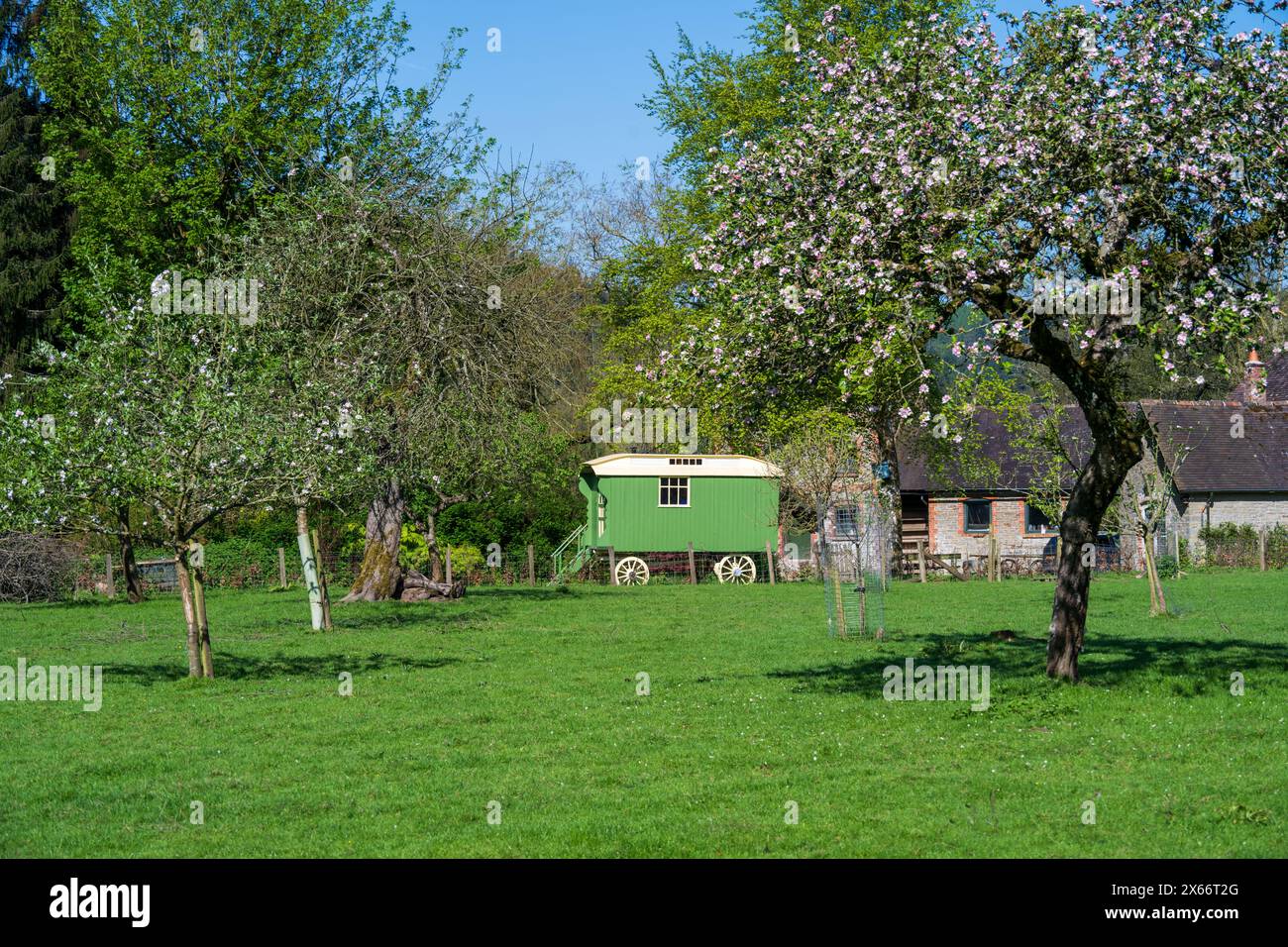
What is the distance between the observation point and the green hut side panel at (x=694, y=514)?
4375 centimetres

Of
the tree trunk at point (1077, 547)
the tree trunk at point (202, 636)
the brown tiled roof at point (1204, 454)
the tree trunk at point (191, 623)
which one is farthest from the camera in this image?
the brown tiled roof at point (1204, 454)

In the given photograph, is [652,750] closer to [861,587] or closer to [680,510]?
[861,587]

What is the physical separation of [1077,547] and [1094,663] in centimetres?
280

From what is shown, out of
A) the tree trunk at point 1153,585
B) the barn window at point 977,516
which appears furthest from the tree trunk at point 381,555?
the barn window at point 977,516

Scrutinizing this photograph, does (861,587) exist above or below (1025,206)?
below

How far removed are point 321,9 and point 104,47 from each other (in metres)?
6.30

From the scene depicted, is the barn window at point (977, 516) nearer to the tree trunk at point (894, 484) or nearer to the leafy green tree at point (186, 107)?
the tree trunk at point (894, 484)

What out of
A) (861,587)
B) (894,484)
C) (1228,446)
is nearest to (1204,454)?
(1228,446)

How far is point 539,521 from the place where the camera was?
43969mm

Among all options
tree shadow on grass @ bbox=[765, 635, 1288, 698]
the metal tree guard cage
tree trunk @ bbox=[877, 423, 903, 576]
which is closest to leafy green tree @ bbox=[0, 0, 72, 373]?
tree trunk @ bbox=[877, 423, 903, 576]

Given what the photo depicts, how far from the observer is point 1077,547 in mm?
15383

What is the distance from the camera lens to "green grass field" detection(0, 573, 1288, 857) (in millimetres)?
9234

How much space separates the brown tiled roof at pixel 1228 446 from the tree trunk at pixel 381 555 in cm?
2898

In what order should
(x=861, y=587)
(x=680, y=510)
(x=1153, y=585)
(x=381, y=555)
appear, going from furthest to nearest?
(x=680, y=510), (x=381, y=555), (x=1153, y=585), (x=861, y=587)
